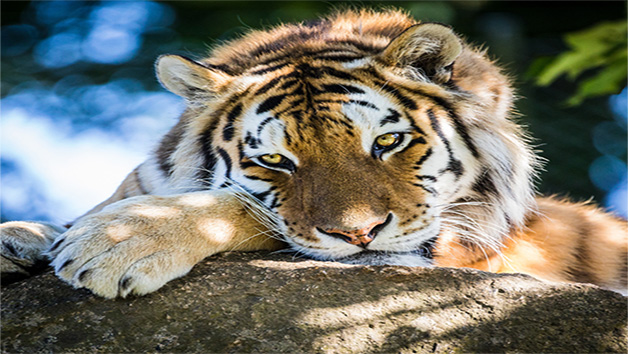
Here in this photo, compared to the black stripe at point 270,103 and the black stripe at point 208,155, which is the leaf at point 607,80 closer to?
the black stripe at point 270,103

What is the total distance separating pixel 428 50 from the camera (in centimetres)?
215

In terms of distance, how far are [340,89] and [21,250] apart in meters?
1.00

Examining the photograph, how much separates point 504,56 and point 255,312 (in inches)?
164

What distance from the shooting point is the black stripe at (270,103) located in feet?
7.00

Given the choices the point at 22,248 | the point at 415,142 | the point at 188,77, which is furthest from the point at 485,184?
the point at 22,248

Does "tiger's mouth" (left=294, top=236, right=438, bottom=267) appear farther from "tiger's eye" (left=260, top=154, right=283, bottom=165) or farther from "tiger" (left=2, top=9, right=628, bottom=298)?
"tiger's eye" (left=260, top=154, right=283, bottom=165)

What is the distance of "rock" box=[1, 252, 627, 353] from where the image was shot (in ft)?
4.96

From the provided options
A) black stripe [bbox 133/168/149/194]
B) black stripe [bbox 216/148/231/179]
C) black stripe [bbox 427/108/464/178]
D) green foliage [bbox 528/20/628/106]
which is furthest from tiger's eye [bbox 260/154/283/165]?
green foliage [bbox 528/20/628/106]

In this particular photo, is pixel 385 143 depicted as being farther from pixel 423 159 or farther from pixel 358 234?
pixel 358 234

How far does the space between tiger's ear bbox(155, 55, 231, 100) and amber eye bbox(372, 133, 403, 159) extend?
1.87 feet

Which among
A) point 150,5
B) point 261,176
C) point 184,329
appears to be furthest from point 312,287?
point 150,5

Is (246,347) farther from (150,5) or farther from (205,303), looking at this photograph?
(150,5)

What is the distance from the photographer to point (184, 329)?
1.55 m

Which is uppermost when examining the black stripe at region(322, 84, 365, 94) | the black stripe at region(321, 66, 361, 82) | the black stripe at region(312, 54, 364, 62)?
the black stripe at region(312, 54, 364, 62)
